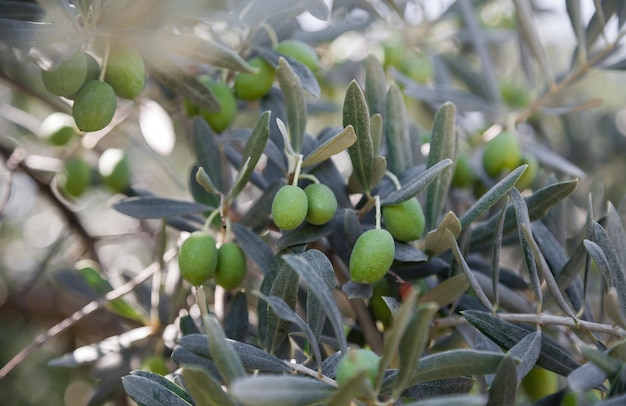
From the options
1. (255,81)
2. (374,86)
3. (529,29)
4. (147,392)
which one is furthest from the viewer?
(529,29)

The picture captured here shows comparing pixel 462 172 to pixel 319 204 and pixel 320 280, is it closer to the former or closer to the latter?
pixel 319 204

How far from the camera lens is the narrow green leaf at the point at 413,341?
768 mm

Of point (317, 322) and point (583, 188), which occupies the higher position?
point (317, 322)

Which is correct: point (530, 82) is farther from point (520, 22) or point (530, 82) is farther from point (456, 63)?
point (520, 22)

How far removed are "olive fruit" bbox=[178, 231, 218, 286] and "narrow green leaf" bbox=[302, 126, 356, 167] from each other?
8.8 inches

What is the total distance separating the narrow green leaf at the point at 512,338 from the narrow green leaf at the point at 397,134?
0.34 meters

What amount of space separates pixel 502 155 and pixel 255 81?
65cm

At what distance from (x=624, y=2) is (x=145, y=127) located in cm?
116

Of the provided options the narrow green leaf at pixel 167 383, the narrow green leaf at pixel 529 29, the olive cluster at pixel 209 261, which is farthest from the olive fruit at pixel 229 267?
the narrow green leaf at pixel 529 29

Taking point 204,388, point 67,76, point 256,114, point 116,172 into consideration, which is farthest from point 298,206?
point 256,114

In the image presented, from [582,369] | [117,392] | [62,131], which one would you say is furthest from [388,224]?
[62,131]

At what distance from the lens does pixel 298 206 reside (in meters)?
1.01

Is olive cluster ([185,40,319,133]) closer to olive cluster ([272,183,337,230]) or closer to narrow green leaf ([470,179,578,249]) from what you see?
olive cluster ([272,183,337,230])

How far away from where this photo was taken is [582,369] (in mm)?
881
